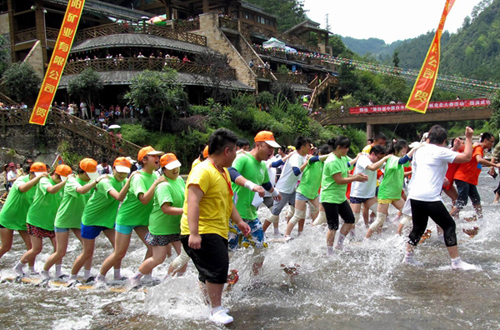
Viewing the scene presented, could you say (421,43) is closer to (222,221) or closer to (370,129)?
(370,129)

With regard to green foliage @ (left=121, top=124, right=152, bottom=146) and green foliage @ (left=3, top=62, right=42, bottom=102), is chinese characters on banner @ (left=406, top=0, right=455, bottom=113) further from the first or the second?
green foliage @ (left=3, top=62, right=42, bottom=102)

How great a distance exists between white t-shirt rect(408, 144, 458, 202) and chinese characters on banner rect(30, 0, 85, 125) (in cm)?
827

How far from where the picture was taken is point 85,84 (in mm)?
24125

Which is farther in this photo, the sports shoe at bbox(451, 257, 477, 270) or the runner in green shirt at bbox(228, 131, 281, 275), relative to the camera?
the sports shoe at bbox(451, 257, 477, 270)

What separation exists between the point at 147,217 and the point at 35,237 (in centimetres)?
190

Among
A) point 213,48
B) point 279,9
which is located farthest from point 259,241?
point 279,9

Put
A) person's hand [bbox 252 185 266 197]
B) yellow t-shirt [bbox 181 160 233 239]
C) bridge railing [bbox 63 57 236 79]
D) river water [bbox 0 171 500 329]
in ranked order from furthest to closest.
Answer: bridge railing [bbox 63 57 236 79], person's hand [bbox 252 185 266 197], river water [bbox 0 171 500 329], yellow t-shirt [bbox 181 160 233 239]

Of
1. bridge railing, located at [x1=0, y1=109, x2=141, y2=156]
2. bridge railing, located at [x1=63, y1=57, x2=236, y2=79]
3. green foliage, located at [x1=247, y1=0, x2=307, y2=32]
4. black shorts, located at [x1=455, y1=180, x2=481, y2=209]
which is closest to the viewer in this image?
black shorts, located at [x1=455, y1=180, x2=481, y2=209]

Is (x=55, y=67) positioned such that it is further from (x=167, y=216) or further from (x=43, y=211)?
(x=167, y=216)

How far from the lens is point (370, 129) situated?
35906 mm

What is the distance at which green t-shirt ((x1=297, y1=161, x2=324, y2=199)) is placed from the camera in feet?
26.1

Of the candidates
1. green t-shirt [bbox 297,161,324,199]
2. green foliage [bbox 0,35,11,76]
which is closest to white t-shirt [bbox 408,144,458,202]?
green t-shirt [bbox 297,161,324,199]

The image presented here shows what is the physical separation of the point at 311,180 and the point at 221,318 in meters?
4.25

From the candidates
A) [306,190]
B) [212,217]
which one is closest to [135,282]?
[212,217]
